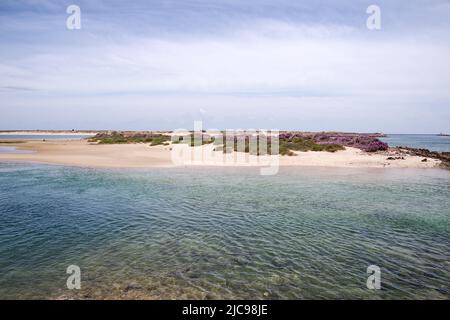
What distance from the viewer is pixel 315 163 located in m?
29.5

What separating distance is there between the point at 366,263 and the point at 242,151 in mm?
28757

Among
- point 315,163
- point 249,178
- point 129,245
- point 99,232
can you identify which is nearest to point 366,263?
point 129,245

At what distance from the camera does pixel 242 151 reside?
36.8 m

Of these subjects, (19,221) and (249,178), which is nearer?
(19,221)

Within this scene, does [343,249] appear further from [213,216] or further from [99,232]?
[99,232]

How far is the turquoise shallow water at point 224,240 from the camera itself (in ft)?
23.5

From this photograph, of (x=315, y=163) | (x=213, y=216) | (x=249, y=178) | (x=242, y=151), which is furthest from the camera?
(x=242, y=151)

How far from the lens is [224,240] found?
9945mm

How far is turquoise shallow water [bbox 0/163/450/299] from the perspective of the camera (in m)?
7.17
